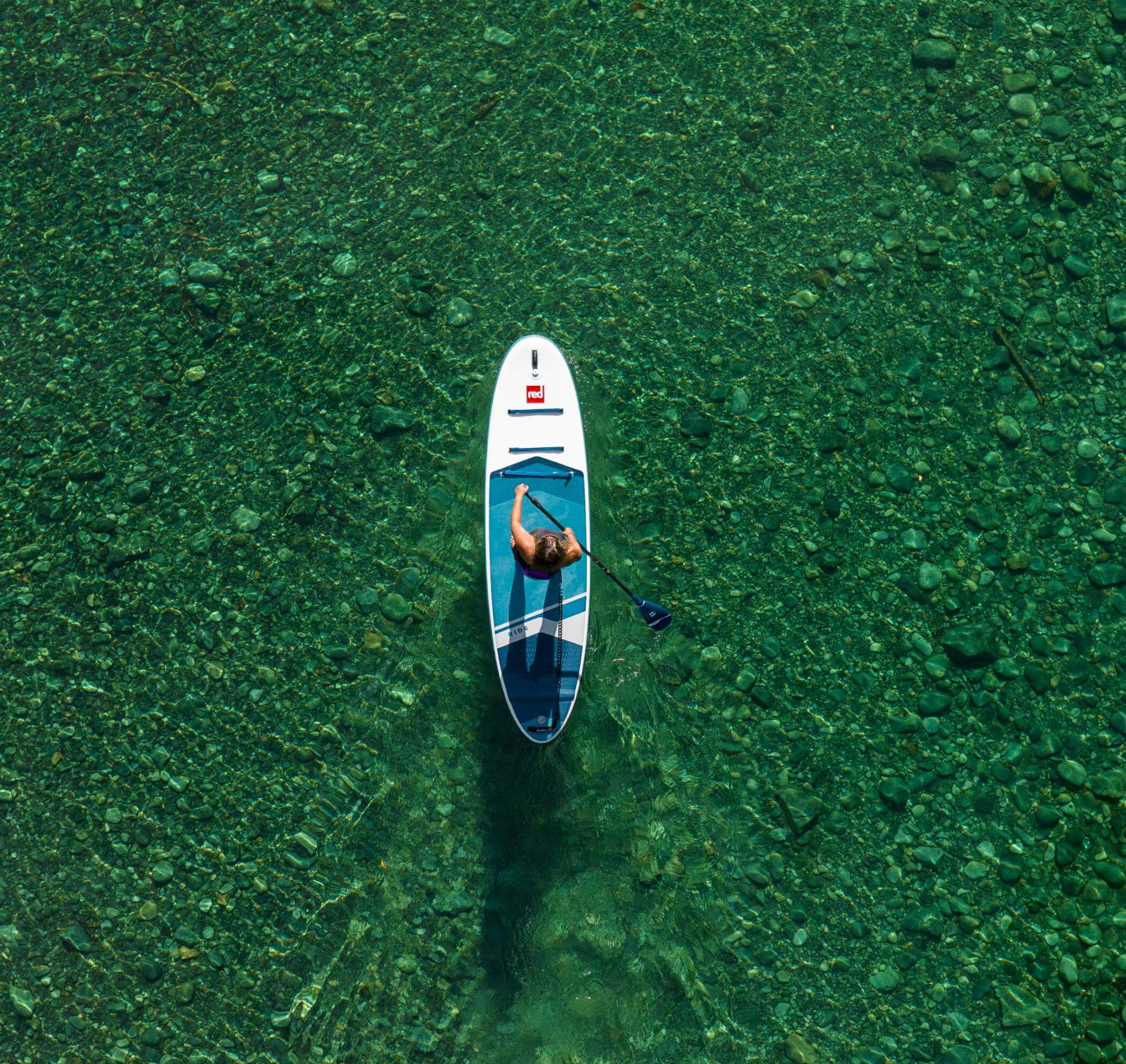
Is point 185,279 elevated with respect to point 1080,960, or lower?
elevated

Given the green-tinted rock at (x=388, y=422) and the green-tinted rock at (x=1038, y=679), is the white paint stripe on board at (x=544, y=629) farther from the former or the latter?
the green-tinted rock at (x=1038, y=679)

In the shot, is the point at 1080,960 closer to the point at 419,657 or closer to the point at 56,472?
the point at 419,657

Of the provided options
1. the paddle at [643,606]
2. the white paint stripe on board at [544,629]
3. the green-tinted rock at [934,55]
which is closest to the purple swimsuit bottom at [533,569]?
the paddle at [643,606]

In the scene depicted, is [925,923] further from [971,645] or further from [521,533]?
→ [521,533]

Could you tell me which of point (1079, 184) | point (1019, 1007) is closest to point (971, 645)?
point (1019, 1007)

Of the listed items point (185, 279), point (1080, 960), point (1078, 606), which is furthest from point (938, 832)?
point (185, 279)
